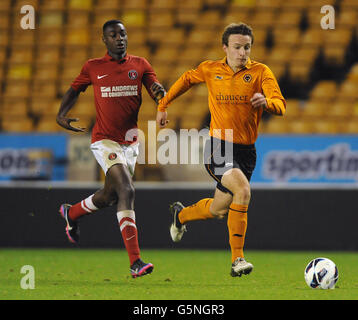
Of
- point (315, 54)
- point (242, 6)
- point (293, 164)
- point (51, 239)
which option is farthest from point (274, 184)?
point (242, 6)

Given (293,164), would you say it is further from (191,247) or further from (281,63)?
(281,63)

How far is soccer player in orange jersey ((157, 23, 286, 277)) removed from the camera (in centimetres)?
626

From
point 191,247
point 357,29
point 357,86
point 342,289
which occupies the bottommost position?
point 191,247

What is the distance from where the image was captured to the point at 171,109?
1225 centimetres

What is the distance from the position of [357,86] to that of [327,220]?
10.7 feet

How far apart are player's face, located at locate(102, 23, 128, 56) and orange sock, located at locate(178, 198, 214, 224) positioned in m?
1.51

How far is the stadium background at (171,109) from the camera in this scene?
32.3 feet

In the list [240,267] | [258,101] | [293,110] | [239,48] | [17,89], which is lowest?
[240,267]

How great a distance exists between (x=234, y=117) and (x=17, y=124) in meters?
6.81

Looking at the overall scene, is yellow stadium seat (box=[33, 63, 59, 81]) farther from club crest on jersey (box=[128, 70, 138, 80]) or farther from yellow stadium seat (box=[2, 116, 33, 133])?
club crest on jersey (box=[128, 70, 138, 80])

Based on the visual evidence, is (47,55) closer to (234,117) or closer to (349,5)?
(349,5)

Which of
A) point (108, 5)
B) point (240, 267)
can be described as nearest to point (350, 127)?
point (108, 5)

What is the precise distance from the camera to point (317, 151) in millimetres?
10250

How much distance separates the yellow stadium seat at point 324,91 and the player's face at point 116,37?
20.3 ft
